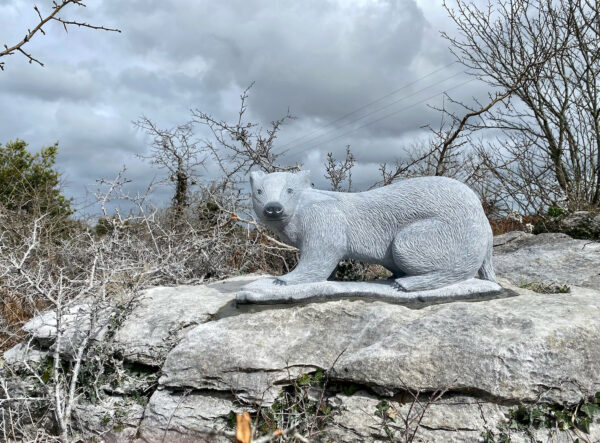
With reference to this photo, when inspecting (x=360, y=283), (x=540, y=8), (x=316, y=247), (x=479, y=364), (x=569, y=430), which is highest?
(x=540, y=8)

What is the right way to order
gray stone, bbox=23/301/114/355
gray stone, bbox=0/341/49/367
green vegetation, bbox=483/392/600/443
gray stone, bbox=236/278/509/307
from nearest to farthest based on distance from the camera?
green vegetation, bbox=483/392/600/443, gray stone, bbox=23/301/114/355, gray stone, bbox=236/278/509/307, gray stone, bbox=0/341/49/367

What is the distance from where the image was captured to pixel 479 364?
296cm

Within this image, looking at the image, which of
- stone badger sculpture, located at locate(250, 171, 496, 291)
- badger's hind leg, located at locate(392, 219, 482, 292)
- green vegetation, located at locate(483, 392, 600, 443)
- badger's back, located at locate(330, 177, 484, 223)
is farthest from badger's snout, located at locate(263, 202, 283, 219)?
green vegetation, located at locate(483, 392, 600, 443)

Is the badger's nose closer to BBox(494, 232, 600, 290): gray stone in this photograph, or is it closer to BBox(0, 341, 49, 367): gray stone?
BBox(0, 341, 49, 367): gray stone

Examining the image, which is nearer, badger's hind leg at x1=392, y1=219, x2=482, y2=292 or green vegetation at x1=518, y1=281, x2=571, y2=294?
badger's hind leg at x1=392, y1=219, x2=482, y2=292

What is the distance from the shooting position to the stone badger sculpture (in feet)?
12.6

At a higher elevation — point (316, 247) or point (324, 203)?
point (324, 203)

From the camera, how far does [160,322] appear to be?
12.6ft

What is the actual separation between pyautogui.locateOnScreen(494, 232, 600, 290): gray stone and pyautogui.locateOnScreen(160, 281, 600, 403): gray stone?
212 cm

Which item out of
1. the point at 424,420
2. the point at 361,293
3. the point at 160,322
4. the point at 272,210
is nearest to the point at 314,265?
the point at 361,293

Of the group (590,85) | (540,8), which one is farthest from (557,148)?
(540,8)

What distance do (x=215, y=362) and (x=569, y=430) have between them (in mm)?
2226

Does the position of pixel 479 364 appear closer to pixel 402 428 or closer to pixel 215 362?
pixel 402 428

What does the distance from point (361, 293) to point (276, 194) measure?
1.03 metres
